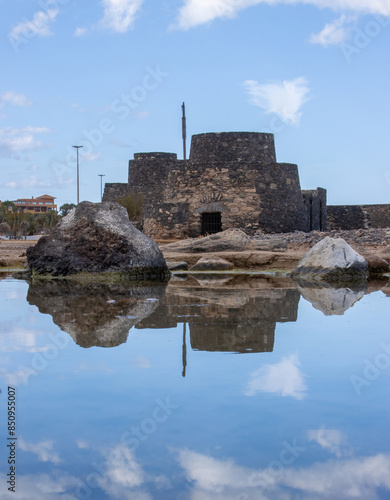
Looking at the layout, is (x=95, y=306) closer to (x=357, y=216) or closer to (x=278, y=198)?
(x=278, y=198)

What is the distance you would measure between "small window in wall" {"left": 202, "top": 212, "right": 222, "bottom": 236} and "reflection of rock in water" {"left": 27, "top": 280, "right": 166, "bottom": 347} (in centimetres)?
1110

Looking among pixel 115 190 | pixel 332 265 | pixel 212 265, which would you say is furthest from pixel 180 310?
pixel 115 190

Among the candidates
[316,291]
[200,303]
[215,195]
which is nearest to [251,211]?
[215,195]

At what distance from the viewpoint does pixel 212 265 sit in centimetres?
1260

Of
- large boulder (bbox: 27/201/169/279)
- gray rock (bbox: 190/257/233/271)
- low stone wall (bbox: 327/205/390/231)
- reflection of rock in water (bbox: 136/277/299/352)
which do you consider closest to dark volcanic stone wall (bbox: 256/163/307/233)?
gray rock (bbox: 190/257/233/271)

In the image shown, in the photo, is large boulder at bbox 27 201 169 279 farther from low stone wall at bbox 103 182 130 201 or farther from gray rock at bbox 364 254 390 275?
low stone wall at bbox 103 182 130 201

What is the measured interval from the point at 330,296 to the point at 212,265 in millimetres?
4615

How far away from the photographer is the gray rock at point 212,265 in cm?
1259

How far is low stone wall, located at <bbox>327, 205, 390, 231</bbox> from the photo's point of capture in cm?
3014

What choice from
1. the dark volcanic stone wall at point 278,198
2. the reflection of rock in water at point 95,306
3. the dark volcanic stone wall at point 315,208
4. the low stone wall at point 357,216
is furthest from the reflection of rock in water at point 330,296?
the low stone wall at point 357,216

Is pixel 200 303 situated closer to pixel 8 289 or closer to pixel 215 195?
pixel 8 289

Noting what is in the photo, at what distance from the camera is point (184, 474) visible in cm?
244

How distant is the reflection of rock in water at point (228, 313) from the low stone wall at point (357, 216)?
70.0ft

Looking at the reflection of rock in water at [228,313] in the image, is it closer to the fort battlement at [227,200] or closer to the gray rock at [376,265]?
the gray rock at [376,265]
